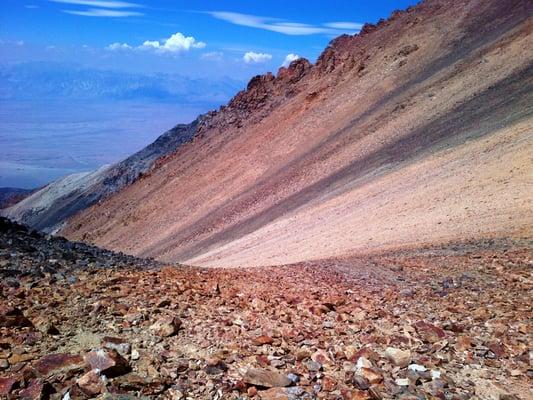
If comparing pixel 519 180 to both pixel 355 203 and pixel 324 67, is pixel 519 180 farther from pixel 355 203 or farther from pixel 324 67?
pixel 324 67

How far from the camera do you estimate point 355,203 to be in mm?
19938

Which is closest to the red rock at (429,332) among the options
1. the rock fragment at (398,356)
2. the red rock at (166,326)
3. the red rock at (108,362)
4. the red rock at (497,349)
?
the red rock at (497,349)

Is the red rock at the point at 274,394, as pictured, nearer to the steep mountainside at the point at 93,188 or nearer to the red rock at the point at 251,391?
the red rock at the point at 251,391

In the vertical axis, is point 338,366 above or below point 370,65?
below

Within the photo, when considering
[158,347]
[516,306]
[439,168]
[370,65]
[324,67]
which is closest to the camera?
[158,347]

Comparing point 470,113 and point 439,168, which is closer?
point 439,168

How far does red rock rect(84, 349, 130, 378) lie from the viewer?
4.70 metres

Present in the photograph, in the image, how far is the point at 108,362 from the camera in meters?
4.76

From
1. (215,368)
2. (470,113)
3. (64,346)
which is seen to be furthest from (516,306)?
(470,113)

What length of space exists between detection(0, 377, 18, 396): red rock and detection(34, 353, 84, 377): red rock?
0.78 ft

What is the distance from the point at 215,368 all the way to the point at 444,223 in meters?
10.1

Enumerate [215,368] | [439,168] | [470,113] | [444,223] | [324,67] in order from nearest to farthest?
[215,368]
[444,223]
[439,168]
[470,113]
[324,67]

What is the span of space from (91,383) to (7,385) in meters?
0.72

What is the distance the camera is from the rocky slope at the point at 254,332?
4.80 m
